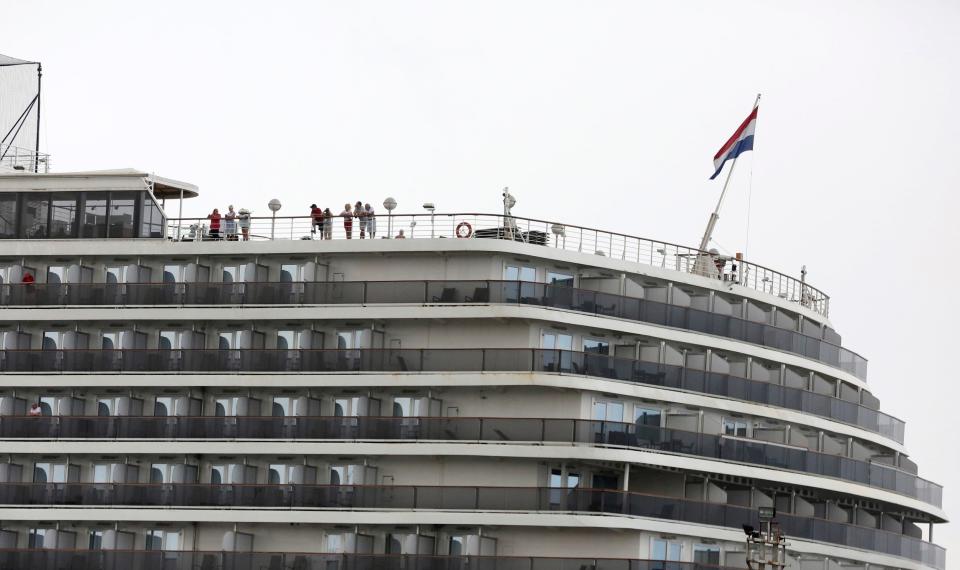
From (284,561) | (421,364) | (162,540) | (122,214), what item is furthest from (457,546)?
(122,214)

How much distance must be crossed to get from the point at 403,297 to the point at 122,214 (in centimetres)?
1420

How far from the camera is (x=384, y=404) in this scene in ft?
328

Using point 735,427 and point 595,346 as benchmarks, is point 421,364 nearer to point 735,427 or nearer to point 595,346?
point 595,346

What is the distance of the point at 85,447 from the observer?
10225cm

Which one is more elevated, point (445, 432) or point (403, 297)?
point (403, 297)

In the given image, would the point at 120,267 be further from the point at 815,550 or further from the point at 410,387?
the point at 815,550

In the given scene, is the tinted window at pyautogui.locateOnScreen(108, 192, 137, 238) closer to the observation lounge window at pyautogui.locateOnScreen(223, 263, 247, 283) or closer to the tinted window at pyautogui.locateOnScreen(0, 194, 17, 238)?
the tinted window at pyautogui.locateOnScreen(0, 194, 17, 238)

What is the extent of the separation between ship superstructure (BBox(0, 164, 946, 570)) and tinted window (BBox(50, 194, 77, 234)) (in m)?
0.10

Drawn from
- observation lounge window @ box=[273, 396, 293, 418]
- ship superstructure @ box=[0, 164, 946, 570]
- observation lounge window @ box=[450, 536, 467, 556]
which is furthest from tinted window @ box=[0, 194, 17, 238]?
observation lounge window @ box=[450, 536, 467, 556]

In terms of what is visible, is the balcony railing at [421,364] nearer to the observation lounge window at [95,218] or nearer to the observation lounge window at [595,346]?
the observation lounge window at [595,346]

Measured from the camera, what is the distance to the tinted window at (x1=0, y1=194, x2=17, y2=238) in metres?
108

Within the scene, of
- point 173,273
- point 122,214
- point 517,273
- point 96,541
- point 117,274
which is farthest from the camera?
point 122,214

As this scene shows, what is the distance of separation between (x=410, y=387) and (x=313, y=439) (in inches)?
183

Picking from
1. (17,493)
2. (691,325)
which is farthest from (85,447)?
(691,325)
